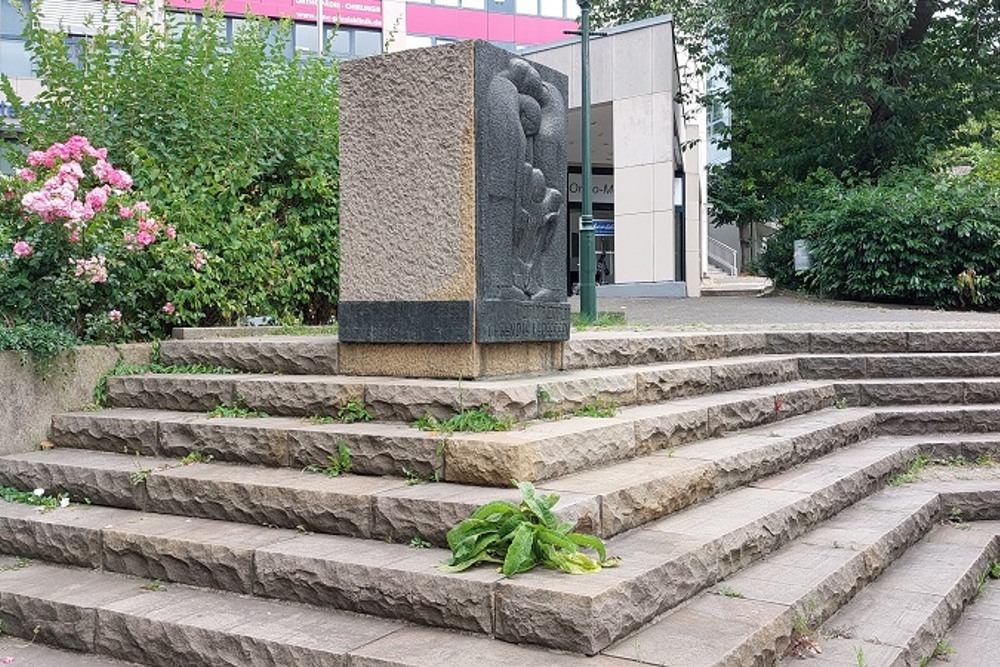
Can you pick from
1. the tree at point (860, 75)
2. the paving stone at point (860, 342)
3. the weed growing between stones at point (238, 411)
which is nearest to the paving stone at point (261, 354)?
the weed growing between stones at point (238, 411)

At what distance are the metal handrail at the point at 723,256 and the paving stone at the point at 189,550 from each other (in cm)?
3759

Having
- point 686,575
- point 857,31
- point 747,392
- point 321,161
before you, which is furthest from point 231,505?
point 857,31

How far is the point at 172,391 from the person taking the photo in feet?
18.1

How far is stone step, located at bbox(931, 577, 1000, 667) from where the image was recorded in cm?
398

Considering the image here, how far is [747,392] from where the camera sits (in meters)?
6.44

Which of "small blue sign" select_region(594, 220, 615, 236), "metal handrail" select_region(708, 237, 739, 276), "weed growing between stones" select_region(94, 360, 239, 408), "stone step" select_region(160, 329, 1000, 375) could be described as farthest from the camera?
"metal handrail" select_region(708, 237, 739, 276)

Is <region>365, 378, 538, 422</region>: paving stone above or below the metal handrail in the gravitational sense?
→ below

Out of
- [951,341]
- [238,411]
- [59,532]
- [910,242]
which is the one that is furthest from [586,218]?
[59,532]

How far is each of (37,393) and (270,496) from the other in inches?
80.1

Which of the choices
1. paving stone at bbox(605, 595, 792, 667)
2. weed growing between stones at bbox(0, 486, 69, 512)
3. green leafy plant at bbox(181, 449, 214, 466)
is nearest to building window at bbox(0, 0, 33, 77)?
weed growing between stones at bbox(0, 486, 69, 512)

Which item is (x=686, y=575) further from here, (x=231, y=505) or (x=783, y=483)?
(x=231, y=505)

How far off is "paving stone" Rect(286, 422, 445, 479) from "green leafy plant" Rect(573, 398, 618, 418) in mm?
923

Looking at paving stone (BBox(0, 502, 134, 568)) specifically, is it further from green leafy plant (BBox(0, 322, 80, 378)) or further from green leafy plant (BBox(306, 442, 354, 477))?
green leafy plant (BBox(0, 322, 80, 378))

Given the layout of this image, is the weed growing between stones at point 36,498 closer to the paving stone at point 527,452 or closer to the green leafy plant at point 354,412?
the green leafy plant at point 354,412
